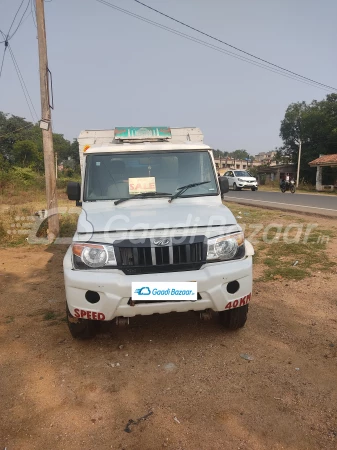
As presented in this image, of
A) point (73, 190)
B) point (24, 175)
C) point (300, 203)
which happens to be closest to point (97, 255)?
point (73, 190)

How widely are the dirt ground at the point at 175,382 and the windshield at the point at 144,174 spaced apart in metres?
1.48

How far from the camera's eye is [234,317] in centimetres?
345

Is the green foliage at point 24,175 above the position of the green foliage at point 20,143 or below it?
below

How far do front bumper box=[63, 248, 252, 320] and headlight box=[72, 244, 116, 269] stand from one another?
70 mm

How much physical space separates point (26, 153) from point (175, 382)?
162 feet

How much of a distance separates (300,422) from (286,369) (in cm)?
64

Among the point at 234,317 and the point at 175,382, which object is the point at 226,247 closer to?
the point at 234,317

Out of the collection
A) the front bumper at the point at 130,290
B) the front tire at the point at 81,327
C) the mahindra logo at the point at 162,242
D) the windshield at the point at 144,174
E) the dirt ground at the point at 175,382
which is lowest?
the dirt ground at the point at 175,382

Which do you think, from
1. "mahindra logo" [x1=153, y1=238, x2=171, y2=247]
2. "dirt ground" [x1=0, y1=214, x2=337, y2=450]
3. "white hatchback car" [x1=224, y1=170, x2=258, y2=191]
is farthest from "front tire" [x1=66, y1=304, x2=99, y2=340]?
"white hatchback car" [x1=224, y1=170, x2=258, y2=191]

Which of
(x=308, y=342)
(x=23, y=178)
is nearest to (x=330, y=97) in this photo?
(x=23, y=178)

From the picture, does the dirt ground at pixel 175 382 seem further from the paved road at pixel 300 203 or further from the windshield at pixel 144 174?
the paved road at pixel 300 203

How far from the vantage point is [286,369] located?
9.64ft

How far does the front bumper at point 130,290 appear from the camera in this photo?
293cm

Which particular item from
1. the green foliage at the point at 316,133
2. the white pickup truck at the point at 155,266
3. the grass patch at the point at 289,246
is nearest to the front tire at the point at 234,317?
the white pickup truck at the point at 155,266
